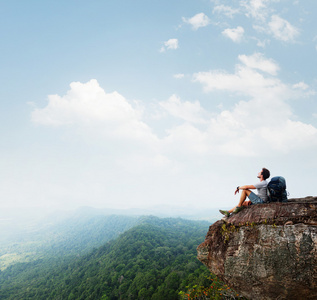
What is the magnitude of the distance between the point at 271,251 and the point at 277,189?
2.67 meters

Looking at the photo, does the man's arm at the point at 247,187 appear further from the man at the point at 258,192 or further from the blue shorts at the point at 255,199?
the blue shorts at the point at 255,199

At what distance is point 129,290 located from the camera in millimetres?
59594

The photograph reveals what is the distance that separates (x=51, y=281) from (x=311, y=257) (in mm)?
143420

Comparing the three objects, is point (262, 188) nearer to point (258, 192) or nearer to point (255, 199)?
point (258, 192)

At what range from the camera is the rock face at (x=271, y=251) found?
6.29m

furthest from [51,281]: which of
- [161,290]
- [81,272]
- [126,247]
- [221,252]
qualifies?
[221,252]

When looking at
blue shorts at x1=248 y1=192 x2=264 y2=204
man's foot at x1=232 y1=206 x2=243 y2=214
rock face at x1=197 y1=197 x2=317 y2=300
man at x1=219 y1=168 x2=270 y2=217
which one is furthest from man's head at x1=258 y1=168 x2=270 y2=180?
man's foot at x1=232 y1=206 x2=243 y2=214

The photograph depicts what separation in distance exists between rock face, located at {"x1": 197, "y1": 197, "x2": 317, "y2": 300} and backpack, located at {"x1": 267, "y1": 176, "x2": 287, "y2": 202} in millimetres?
651

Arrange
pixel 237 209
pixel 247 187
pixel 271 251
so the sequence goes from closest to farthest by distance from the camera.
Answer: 1. pixel 271 251
2. pixel 247 187
3. pixel 237 209

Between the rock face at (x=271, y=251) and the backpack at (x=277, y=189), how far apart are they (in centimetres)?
65

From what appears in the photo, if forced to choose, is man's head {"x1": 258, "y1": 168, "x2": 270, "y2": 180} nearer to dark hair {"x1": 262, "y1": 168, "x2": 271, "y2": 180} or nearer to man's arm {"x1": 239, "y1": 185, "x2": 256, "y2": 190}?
dark hair {"x1": 262, "y1": 168, "x2": 271, "y2": 180}

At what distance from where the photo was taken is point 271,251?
6.82m

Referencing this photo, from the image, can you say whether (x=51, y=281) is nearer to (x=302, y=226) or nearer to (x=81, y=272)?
(x=81, y=272)

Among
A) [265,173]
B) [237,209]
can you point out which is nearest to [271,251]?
[237,209]
